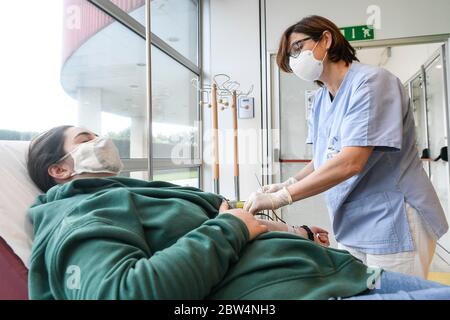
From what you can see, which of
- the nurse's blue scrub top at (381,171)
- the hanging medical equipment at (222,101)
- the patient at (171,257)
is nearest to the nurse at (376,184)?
the nurse's blue scrub top at (381,171)

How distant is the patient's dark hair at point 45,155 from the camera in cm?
93

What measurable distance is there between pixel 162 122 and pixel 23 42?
122 cm

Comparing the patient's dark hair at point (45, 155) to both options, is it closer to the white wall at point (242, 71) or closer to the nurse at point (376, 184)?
the nurse at point (376, 184)

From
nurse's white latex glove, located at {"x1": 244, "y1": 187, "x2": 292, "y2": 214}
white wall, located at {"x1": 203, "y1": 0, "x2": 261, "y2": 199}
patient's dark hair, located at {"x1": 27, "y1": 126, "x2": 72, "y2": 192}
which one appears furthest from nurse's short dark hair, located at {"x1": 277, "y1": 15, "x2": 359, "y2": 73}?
white wall, located at {"x1": 203, "y1": 0, "x2": 261, "y2": 199}

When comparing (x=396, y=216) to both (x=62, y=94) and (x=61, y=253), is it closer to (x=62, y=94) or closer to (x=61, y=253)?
(x=61, y=253)

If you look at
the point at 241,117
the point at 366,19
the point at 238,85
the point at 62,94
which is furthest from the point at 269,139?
the point at 62,94

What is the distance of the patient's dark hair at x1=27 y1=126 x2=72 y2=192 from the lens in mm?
929

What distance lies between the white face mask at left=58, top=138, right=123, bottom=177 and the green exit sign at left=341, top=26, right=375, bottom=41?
7.69 feet

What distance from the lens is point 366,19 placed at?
2.56 meters

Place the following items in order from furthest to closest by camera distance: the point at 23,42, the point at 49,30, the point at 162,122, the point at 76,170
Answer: the point at 162,122, the point at 49,30, the point at 23,42, the point at 76,170

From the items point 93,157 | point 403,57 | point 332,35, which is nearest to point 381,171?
point 332,35

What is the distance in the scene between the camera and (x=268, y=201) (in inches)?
37.9

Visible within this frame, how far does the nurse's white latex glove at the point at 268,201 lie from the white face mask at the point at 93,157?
0.47 m

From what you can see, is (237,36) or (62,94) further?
(237,36)
